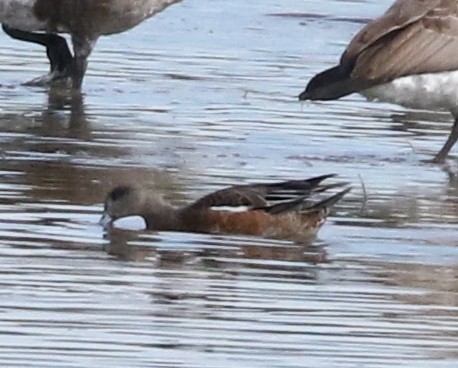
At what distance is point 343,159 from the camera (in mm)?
9938

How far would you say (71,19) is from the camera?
13125 mm

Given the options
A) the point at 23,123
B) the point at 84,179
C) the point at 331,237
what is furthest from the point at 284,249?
the point at 23,123

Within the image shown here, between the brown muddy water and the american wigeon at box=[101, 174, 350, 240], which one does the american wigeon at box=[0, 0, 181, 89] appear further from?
the american wigeon at box=[101, 174, 350, 240]

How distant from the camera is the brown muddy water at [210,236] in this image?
6137 millimetres

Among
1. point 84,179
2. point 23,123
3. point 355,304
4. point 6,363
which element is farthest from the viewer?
point 23,123

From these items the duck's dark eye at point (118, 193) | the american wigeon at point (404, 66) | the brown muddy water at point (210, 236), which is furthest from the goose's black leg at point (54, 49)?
the duck's dark eye at point (118, 193)

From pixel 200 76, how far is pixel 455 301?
607cm

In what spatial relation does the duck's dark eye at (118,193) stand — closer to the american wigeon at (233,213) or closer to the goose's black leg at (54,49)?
the american wigeon at (233,213)

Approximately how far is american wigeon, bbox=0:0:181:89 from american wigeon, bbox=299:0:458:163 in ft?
10.1

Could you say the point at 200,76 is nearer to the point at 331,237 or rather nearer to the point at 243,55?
the point at 243,55

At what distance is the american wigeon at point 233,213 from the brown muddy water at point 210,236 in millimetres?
78

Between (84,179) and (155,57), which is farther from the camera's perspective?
(155,57)

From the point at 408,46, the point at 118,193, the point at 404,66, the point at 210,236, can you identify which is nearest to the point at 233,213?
the point at 210,236

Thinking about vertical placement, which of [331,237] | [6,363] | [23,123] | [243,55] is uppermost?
[6,363]
